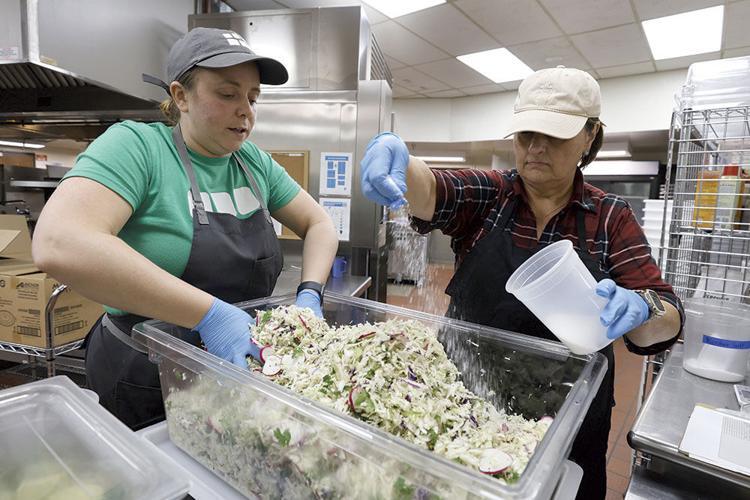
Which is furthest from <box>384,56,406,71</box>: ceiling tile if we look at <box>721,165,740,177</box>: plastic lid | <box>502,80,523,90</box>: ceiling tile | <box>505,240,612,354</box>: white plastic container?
<box>505,240,612,354</box>: white plastic container

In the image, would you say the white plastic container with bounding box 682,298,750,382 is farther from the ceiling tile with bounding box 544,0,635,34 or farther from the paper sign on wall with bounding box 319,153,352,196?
the ceiling tile with bounding box 544,0,635,34

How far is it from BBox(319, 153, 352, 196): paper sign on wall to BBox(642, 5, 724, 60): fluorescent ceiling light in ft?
11.5

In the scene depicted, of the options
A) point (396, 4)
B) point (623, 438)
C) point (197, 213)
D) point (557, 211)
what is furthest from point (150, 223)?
point (396, 4)

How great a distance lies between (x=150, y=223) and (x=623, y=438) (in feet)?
10.2

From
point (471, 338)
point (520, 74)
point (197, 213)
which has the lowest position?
point (471, 338)

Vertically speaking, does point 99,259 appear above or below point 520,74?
below

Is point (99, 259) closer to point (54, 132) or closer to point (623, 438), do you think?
point (54, 132)

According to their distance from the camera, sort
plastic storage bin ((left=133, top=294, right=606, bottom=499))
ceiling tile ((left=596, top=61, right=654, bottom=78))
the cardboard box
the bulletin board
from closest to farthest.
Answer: plastic storage bin ((left=133, top=294, right=606, bottom=499)) < the cardboard box < the bulletin board < ceiling tile ((left=596, top=61, right=654, bottom=78))

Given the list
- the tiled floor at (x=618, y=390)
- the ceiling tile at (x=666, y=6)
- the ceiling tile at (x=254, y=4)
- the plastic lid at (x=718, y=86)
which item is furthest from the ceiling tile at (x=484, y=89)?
the plastic lid at (x=718, y=86)

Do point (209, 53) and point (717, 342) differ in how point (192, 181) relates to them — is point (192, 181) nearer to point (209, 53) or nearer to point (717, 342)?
point (209, 53)

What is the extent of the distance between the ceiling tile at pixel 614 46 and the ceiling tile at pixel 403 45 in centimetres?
159

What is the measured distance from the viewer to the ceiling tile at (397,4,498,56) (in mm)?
4207

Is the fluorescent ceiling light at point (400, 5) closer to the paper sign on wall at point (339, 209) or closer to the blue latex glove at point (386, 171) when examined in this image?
the paper sign on wall at point (339, 209)

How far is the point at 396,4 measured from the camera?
→ 13.3 feet
